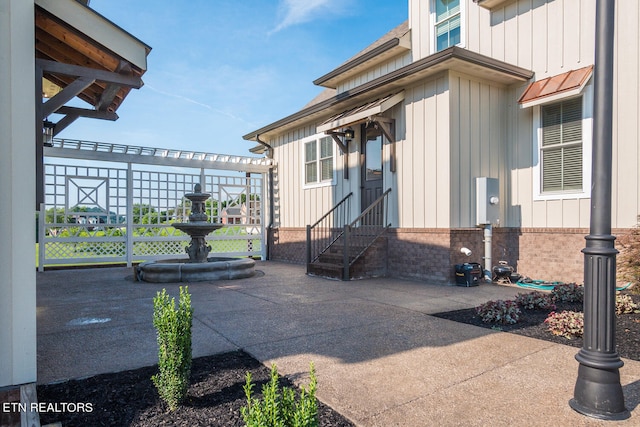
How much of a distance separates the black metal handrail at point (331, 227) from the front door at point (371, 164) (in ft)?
1.63

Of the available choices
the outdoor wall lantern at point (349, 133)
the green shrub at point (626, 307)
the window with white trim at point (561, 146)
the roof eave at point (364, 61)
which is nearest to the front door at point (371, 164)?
the outdoor wall lantern at point (349, 133)

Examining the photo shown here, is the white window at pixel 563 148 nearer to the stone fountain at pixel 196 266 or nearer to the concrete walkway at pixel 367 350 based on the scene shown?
the concrete walkway at pixel 367 350

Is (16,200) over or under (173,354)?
over

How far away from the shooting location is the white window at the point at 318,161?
10539 millimetres

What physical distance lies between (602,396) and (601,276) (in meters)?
0.70

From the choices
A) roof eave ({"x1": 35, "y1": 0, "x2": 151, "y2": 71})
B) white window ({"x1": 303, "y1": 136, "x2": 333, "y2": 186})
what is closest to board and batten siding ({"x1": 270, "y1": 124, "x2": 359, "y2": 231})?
white window ({"x1": 303, "y1": 136, "x2": 333, "y2": 186})

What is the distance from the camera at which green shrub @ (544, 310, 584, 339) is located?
151 inches

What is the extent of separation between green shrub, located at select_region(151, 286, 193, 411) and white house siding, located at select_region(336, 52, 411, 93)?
29.9 feet

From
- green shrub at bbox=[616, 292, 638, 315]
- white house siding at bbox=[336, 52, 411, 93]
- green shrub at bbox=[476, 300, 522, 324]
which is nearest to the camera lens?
green shrub at bbox=[476, 300, 522, 324]

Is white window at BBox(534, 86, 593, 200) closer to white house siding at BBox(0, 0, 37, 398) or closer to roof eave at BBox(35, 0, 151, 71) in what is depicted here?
roof eave at BBox(35, 0, 151, 71)

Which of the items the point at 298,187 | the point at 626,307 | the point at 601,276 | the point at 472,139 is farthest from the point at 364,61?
the point at 601,276

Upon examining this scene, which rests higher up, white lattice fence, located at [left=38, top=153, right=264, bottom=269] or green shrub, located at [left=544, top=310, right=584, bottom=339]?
white lattice fence, located at [left=38, top=153, right=264, bottom=269]

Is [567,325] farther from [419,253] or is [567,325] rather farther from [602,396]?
[419,253]

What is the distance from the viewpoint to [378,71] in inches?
421
